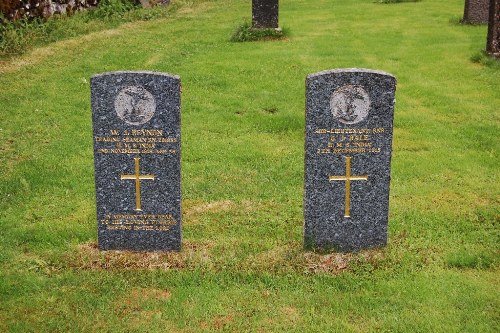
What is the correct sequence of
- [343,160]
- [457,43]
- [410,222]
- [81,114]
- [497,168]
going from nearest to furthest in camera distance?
1. [343,160]
2. [410,222]
3. [497,168]
4. [81,114]
5. [457,43]

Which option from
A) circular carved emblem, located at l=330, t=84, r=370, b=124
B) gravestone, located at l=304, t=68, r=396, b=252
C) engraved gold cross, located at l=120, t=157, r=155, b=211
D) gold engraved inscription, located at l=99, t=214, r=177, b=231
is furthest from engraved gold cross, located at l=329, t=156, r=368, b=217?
engraved gold cross, located at l=120, t=157, r=155, b=211

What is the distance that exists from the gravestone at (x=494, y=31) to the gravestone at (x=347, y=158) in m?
8.85

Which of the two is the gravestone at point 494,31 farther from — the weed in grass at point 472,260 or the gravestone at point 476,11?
the weed in grass at point 472,260

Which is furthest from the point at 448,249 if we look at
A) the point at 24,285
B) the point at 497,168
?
the point at 24,285

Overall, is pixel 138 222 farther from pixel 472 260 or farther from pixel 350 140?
pixel 472 260

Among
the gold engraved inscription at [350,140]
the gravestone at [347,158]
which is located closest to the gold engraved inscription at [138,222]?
the gravestone at [347,158]

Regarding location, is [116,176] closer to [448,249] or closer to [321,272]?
[321,272]

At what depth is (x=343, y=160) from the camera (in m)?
6.59

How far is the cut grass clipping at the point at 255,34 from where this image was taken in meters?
17.4

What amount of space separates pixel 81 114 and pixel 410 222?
645cm

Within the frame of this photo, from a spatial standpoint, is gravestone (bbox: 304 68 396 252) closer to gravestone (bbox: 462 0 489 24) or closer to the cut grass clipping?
the cut grass clipping

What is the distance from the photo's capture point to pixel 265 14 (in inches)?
687

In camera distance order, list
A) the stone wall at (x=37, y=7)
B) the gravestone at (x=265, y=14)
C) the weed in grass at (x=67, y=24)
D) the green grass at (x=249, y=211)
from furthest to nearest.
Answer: the gravestone at (x=265, y=14)
the stone wall at (x=37, y=7)
the weed in grass at (x=67, y=24)
the green grass at (x=249, y=211)

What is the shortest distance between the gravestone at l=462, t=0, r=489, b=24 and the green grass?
3.48 meters
